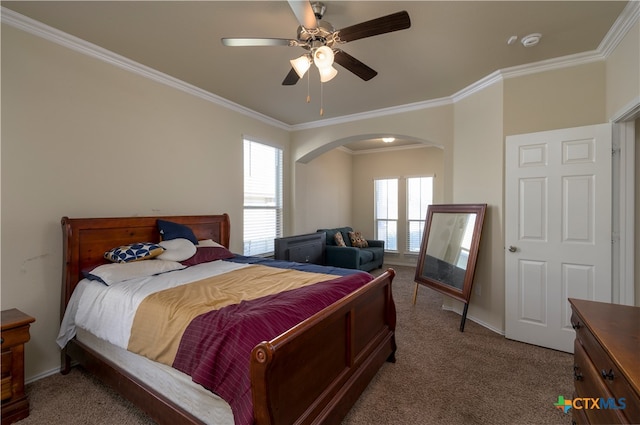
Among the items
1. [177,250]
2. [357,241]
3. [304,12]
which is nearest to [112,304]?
[177,250]

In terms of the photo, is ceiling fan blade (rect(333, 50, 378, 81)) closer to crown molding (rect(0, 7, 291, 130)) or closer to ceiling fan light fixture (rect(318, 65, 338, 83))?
ceiling fan light fixture (rect(318, 65, 338, 83))

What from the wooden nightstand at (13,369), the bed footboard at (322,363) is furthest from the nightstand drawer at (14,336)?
the bed footboard at (322,363)

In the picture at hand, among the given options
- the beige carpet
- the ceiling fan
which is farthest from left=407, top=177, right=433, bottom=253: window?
the ceiling fan

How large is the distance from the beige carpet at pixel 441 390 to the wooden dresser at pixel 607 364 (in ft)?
2.06

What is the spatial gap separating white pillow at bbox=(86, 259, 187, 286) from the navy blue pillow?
0.42m

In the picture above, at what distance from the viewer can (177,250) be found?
2.73 meters

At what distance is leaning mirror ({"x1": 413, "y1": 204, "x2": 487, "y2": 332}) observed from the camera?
3.22 metres

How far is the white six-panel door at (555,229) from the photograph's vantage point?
254cm

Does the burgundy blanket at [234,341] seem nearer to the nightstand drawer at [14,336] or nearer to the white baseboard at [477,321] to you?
the nightstand drawer at [14,336]

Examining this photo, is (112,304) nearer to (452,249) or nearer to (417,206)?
(452,249)

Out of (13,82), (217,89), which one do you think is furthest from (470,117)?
(13,82)

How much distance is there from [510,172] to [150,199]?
3814 millimetres

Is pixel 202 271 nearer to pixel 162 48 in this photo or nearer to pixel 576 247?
pixel 162 48

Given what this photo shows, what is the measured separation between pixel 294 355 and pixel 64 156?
2.59 m
